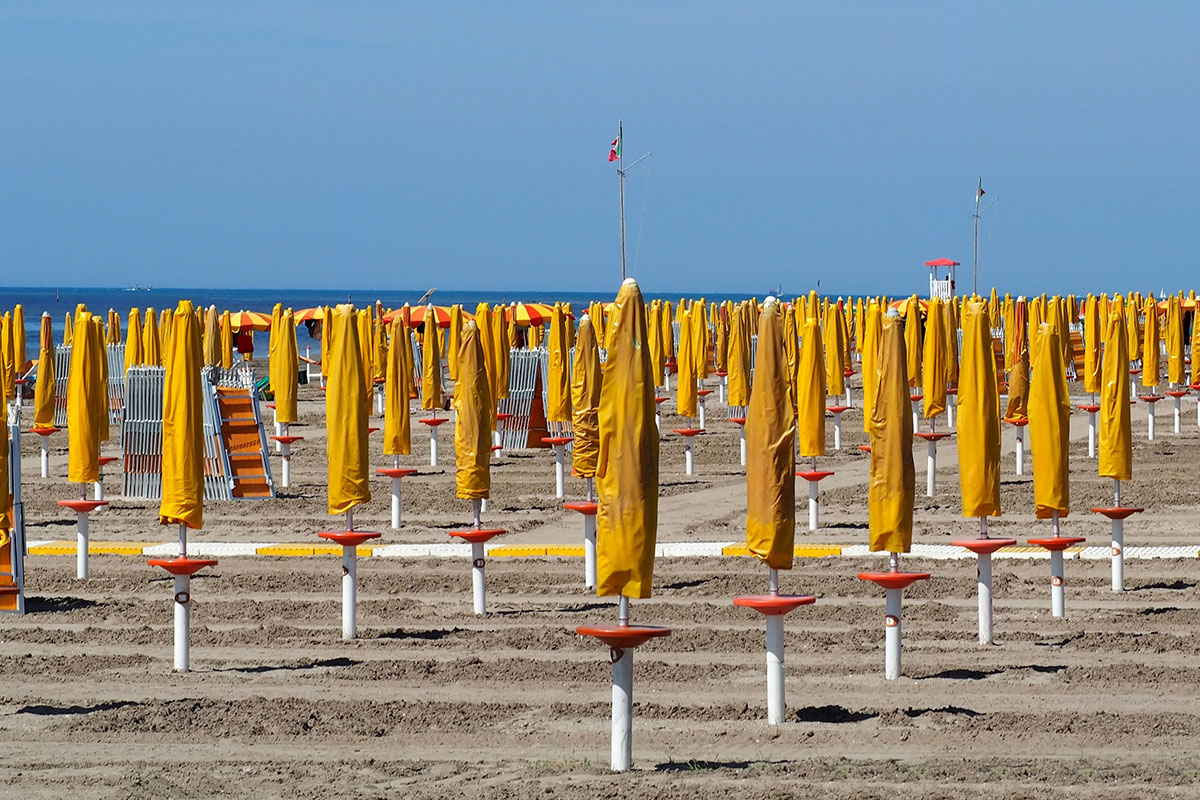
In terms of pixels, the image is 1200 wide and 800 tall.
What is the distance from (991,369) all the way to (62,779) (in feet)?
21.4

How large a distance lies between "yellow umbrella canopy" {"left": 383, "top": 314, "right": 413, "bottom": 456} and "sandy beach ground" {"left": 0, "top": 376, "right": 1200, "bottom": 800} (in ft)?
4.16

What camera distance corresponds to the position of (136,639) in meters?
11.7

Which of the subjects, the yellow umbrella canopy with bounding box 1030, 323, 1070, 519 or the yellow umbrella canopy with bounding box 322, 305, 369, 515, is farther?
the yellow umbrella canopy with bounding box 322, 305, 369, 515

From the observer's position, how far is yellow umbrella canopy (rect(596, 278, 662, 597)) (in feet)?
25.4

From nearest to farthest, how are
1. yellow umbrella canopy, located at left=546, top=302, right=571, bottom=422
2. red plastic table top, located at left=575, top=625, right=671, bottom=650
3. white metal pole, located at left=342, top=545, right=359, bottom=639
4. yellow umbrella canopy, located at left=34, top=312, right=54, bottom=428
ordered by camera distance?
red plastic table top, located at left=575, top=625, right=671, bottom=650 → white metal pole, located at left=342, top=545, right=359, bottom=639 → yellow umbrella canopy, located at left=34, top=312, right=54, bottom=428 → yellow umbrella canopy, located at left=546, top=302, right=571, bottom=422

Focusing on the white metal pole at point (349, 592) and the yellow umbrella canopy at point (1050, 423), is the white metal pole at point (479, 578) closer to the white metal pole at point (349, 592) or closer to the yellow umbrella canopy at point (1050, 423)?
the white metal pole at point (349, 592)

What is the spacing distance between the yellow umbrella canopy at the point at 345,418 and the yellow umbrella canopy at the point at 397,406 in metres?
3.97

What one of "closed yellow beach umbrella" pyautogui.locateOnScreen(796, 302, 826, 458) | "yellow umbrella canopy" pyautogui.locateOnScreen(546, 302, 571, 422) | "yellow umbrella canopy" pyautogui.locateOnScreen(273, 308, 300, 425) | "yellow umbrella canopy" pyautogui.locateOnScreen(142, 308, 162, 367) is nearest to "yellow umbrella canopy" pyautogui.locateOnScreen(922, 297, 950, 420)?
"closed yellow beach umbrella" pyautogui.locateOnScreen(796, 302, 826, 458)

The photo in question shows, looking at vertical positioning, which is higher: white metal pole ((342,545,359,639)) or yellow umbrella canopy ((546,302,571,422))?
yellow umbrella canopy ((546,302,571,422))

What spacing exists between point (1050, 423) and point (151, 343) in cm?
1875

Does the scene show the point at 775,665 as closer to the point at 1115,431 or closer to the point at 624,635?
the point at 624,635

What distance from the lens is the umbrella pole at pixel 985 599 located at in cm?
1080

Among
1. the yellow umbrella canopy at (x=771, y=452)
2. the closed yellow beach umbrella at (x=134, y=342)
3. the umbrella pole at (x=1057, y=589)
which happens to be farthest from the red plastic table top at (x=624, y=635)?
Result: the closed yellow beach umbrella at (x=134, y=342)

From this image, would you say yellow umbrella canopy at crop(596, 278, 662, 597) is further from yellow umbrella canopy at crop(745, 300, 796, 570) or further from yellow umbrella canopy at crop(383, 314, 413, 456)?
yellow umbrella canopy at crop(383, 314, 413, 456)
